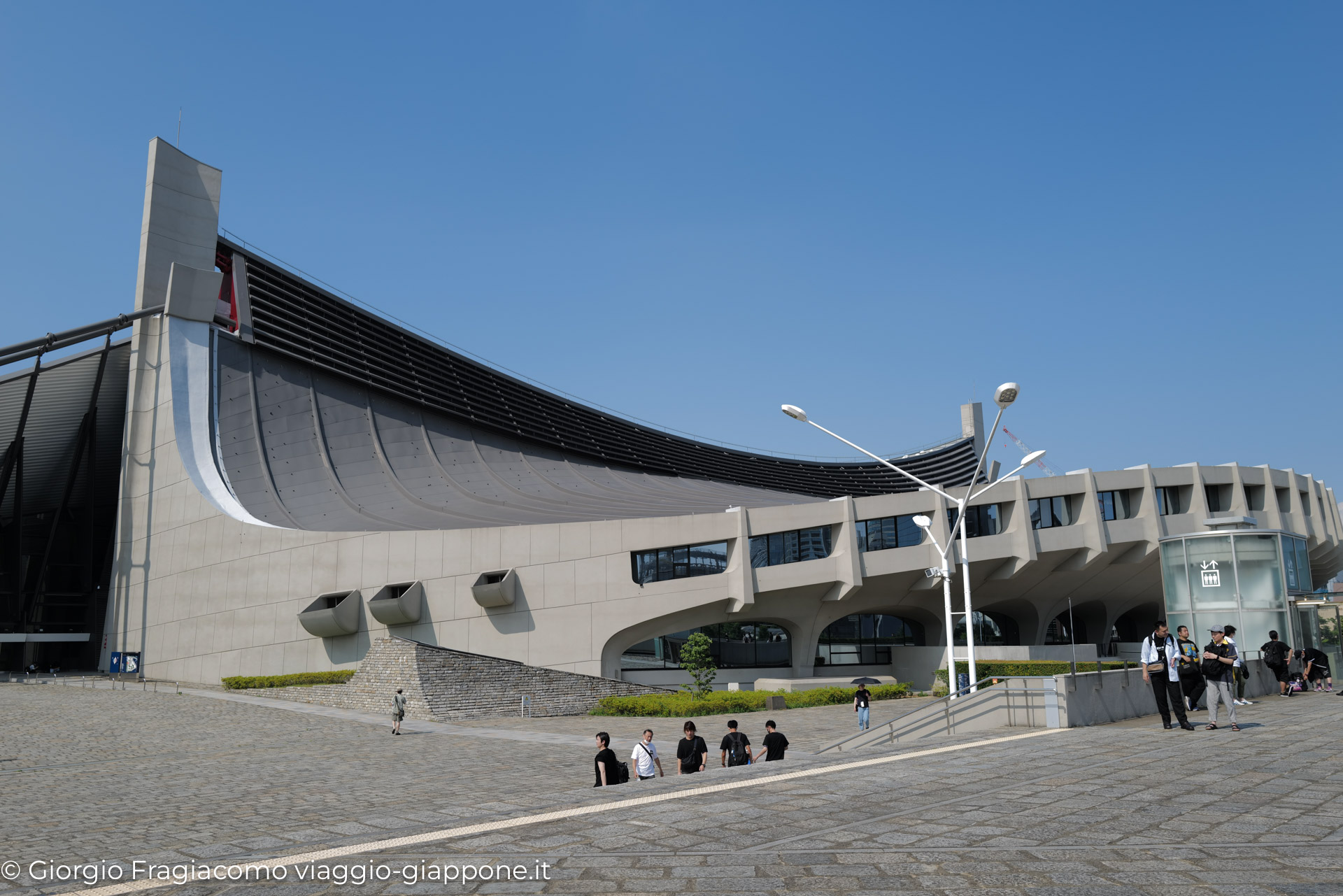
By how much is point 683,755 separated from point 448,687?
1197cm

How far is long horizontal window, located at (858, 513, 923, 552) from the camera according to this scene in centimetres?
3362

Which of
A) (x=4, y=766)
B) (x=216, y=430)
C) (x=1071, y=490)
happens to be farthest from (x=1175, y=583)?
(x=216, y=430)

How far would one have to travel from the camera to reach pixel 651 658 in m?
32.0

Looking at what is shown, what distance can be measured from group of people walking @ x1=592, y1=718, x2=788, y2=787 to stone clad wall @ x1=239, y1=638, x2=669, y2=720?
387 inches

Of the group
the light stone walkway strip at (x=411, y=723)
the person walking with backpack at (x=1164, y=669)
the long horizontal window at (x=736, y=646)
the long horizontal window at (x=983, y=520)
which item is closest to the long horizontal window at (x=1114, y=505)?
the long horizontal window at (x=983, y=520)

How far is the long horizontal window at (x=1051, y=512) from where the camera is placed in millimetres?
36875

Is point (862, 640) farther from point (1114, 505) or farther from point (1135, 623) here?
point (1135, 623)

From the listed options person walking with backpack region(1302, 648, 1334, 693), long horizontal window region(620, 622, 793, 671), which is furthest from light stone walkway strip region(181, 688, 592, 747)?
person walking with backpack region(1302, 648, 1334, 693)

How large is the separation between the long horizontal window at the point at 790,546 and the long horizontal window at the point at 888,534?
4.73 ft

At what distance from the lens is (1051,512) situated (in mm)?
37281

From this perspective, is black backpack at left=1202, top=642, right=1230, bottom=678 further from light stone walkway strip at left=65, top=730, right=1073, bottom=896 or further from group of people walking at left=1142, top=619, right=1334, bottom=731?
light stone walkway strip at left=65, top=730, right=1073, bottom=896

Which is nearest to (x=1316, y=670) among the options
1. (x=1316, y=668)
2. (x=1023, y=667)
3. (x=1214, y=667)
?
(x=1316, y=668)

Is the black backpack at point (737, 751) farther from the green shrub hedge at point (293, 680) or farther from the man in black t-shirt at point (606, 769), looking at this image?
the green shrub hedge at point (293, 680)

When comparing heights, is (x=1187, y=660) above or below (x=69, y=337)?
below
